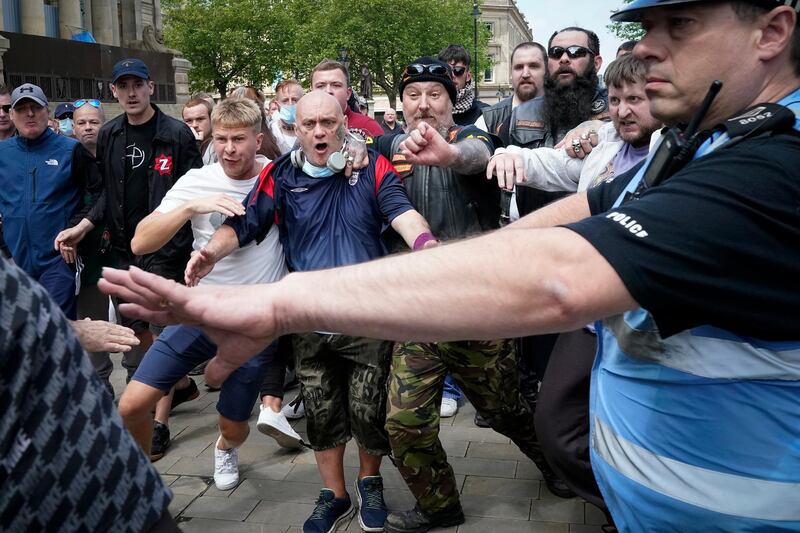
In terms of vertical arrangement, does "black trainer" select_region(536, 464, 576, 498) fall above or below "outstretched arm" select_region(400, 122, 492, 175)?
below

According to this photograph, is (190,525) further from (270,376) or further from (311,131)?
(311,131)

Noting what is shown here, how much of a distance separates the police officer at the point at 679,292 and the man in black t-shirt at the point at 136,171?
478 centimetres

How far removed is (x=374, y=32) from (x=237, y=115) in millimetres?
48944

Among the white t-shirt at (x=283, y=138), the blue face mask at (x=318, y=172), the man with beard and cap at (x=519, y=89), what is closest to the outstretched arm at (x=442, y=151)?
the blue face mask at (x=318, y=172)

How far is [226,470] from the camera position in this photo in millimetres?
4863

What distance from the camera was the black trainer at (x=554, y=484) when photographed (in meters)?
4.55

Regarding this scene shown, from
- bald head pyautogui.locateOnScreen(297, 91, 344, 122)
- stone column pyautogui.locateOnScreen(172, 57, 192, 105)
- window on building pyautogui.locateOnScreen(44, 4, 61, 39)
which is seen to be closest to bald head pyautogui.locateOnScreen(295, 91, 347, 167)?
bald head pyautogui.locateOnScreen(297, 91, 344, 122)

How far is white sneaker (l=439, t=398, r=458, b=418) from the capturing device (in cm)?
598

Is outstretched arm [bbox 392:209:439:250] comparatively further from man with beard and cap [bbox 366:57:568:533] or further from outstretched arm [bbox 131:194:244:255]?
outstretched arm [bbox 131:194:244:255]

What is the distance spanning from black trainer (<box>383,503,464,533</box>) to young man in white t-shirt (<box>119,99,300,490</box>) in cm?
112

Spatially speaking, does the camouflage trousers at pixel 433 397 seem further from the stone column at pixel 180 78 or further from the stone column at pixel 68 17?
the stone column at pixel 68 17

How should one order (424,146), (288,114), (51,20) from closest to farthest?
(424,146) → (288,114) → (51,20)

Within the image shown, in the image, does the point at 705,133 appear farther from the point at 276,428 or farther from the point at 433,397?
the point at 276,428

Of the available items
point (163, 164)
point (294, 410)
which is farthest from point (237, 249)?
point (163, 164)
